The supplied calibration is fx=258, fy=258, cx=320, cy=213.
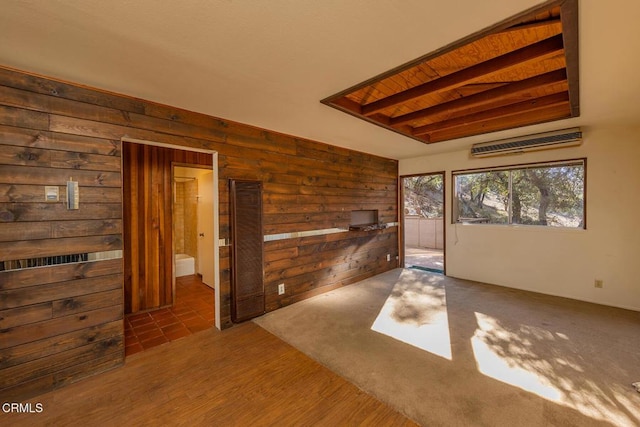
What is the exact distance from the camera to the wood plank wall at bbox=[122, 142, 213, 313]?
3283 millimetres

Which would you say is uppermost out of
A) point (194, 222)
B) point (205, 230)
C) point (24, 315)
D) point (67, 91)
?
point (67, 91)

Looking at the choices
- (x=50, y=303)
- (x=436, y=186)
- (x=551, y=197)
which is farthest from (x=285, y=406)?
(x=436, y=186)

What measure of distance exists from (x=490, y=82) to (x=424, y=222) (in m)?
6.55

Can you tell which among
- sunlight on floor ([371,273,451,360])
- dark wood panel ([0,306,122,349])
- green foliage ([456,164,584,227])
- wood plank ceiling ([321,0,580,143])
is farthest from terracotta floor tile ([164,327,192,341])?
green foliage ([456,164,584,227])

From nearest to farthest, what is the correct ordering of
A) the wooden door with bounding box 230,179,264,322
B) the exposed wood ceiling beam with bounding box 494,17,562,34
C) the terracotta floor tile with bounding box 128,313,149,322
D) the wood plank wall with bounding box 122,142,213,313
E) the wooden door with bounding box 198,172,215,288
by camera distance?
the exposed wood ceiling beam with bounding box 494,17,562,34 → the wooden door with bounding box 230,179,264,322 → the terracotta floor tile with bounding box 128,313,149,322 → the wood plank wall with bounding box 122,142,213,313 → the wooden door with bounding box 198,172,215,288

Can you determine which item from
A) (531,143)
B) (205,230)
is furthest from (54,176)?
(531,143)

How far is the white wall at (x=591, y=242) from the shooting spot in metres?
3.29

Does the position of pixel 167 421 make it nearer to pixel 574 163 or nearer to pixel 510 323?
pixel 510 323

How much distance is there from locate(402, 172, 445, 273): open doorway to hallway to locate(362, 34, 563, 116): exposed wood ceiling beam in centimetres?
455

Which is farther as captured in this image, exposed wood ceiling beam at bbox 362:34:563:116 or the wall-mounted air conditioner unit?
the wall-mounted air conditioner unit

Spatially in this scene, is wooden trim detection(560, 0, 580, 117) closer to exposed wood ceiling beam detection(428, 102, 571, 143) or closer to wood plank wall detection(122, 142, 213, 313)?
exposed wood ceiling beam detection(428, 102, 571, 143)

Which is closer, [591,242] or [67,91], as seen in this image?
[67,91]

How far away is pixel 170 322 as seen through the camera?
3.07m

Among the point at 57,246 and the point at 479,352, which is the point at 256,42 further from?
the point at 479,352
